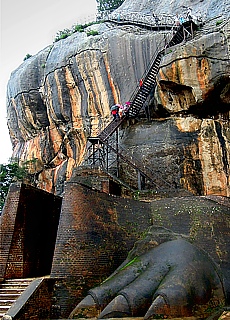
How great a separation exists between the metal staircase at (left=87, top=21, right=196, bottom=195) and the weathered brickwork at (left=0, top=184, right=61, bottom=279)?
5.60 metres

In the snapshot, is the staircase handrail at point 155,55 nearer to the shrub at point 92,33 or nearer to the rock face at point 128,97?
the rock face at point 128,97

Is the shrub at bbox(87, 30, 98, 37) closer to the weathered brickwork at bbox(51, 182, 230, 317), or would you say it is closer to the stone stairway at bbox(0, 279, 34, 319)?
the weathered brickwork at bbox(51, 182, 230, 317)

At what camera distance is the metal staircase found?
852 inches

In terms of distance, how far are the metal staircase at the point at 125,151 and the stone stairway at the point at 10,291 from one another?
28.7 ft

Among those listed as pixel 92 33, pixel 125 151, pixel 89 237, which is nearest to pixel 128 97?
pixel 125 151

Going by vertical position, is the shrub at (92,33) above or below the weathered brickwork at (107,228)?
above

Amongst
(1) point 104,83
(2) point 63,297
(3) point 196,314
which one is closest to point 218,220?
(3) point 196,314

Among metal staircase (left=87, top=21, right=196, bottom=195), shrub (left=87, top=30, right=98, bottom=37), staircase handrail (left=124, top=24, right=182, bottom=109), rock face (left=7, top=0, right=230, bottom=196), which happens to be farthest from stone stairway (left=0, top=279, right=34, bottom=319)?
shrub (left=87, top=30, right=98, bottom=37)

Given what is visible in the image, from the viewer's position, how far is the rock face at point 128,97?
21.8 metres

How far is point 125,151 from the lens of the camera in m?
23.4

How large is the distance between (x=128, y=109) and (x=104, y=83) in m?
3.28

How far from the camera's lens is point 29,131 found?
105 feet

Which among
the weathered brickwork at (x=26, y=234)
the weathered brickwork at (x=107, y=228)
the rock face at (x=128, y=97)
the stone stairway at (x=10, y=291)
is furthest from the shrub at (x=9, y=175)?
the weathered brickwork at (x=107, y=228)

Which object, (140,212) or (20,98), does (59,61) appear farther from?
(140,212)
